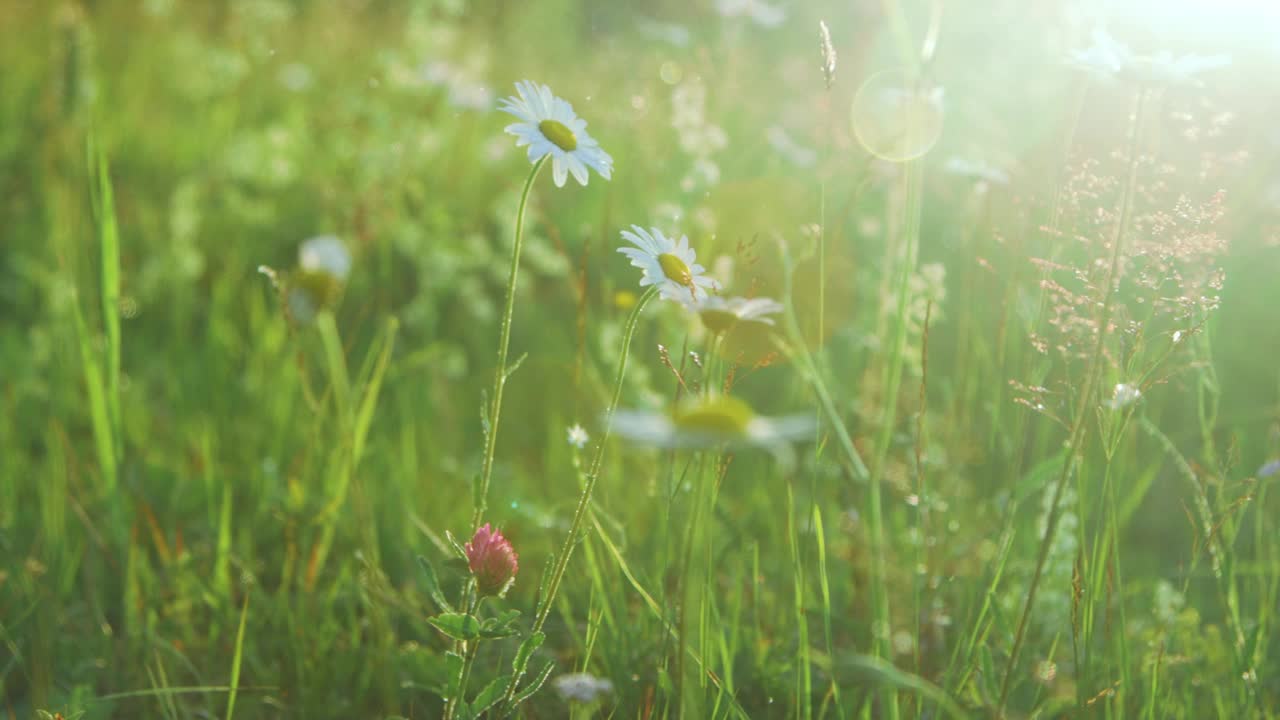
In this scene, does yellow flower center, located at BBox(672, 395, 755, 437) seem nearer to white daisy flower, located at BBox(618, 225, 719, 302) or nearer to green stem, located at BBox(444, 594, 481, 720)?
white daisy flower, located at BBox(618, 225, 719, 302)

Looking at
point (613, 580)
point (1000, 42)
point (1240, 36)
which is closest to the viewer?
point (613, 580)

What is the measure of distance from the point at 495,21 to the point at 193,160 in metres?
3.34

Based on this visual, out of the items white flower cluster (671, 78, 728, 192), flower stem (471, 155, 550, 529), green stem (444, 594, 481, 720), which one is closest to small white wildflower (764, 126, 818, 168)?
white flower cluster (671, 78, 728, 192)

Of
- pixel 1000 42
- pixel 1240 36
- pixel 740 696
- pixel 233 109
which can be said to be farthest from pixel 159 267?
pixel 1240 36

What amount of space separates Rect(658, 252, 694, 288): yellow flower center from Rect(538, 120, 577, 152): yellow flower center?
0.49ft

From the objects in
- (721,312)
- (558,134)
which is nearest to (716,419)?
(721,312)

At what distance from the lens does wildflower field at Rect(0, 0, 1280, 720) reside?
992mm

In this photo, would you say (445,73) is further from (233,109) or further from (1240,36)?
(1240,36)

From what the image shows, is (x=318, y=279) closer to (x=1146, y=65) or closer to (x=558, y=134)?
(x=558, y=134)

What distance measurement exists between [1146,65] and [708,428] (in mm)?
549

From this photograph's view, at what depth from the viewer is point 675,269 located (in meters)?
0.96

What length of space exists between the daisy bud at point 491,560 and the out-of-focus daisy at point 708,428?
32 centimetres

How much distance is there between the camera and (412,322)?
2646mm

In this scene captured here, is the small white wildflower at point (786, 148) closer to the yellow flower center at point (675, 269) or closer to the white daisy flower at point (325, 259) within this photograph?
the yellow flower center at point (675, 269)
